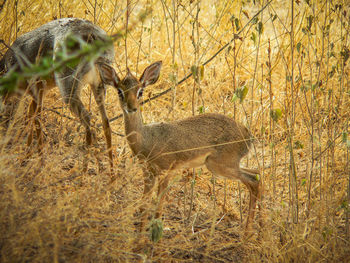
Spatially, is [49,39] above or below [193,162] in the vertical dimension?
above

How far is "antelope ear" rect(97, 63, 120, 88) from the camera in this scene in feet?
10.7

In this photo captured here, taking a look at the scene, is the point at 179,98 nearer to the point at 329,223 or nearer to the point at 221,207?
the point at 221,207

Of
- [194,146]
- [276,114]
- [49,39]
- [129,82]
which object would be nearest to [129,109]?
[129,82]

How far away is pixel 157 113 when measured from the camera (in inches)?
210

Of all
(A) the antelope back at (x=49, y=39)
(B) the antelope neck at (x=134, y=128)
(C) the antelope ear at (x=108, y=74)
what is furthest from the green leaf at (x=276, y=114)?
(A) the antelope back at (x=49, y=39)

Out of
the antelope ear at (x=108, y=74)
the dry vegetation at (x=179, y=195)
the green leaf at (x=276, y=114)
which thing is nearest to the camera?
the dry vegetation at (x=179, y=195)

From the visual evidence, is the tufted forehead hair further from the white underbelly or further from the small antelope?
the white underbelly

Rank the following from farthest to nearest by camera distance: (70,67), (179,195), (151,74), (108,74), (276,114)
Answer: (179,195) → (70,67) → (151,74) → (108,74) → (276,114)

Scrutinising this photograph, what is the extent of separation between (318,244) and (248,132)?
114cm

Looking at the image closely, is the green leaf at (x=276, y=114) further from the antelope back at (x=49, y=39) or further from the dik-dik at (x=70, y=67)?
the antelope back at (x=49, y=39)

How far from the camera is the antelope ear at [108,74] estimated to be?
10.7ft

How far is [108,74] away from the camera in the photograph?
3297 mm

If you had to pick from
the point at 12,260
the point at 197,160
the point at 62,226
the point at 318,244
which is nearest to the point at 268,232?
the point at 318,244

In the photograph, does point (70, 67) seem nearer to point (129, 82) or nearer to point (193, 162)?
point (129, 82)
